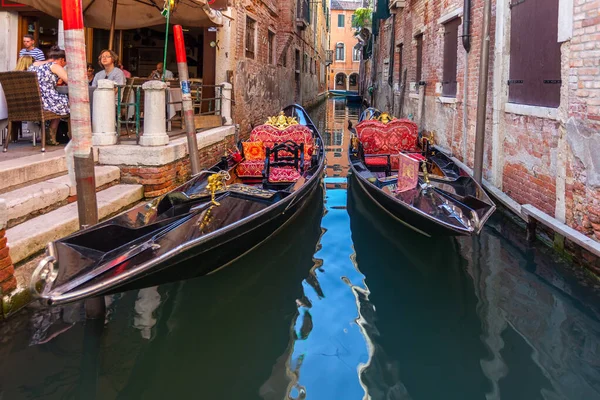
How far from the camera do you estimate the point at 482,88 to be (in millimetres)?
5734

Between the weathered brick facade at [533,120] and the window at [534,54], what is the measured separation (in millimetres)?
112

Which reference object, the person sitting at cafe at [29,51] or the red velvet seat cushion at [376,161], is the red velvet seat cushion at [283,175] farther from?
the person sitting at cafe at [29,51]

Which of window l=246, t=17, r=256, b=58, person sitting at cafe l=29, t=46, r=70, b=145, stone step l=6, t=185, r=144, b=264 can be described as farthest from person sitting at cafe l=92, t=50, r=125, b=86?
window l=246, t=17, r=256, b=58

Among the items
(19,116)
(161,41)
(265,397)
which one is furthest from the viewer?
(161,41)

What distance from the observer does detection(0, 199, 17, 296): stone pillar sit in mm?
2879

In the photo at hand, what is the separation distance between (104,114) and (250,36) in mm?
5651

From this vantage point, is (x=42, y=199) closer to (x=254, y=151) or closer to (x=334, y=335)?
(x=334, y=335)

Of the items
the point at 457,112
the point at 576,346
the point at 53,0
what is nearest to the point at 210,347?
the point at 576,346

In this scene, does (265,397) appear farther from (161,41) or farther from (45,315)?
(161,41)

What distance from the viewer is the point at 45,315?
314 centimetres

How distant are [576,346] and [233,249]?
2195 mm

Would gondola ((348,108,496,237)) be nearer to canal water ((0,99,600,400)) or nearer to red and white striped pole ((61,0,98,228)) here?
canal water ((0,99,600,400))

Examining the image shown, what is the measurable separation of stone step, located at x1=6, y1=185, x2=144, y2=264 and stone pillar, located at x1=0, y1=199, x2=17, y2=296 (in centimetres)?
15

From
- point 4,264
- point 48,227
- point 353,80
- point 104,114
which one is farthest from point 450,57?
point 353,80
